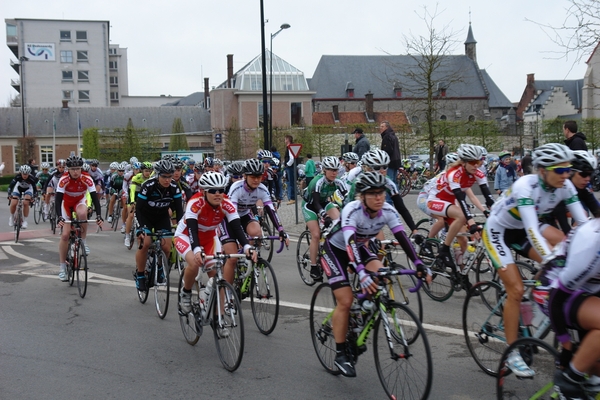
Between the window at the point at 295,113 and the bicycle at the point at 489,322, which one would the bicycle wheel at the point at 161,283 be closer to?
the bicycle at the point at 489,322

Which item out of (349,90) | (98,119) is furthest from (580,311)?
(349,90)

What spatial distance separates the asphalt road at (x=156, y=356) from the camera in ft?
18.6

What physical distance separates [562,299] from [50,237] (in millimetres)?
16703

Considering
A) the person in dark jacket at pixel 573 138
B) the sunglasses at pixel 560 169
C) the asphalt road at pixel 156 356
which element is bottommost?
the asphalt road at pixel 156 356

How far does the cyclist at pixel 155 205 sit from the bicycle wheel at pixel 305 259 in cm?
250

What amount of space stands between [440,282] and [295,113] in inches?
2581

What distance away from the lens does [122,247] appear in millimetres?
15656

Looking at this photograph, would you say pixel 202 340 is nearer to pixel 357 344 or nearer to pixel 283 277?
pixel 357 344

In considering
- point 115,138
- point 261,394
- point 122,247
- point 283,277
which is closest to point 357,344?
point 261,394

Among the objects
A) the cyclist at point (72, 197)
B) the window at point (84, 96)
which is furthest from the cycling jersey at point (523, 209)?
the window at point (84, 96)

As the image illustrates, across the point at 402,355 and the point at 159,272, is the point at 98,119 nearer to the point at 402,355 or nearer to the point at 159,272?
the point at 159,272

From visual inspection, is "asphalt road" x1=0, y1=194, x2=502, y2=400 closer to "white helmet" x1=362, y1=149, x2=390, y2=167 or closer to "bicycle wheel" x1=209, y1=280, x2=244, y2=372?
"bicycle wheel" x1=209, y1=280, x2=244, y2=372

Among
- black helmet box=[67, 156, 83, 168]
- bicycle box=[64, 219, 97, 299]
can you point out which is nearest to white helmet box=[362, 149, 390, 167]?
bicycle box=[64, 219, 97, 299]

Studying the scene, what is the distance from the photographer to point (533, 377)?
14.2 feet
